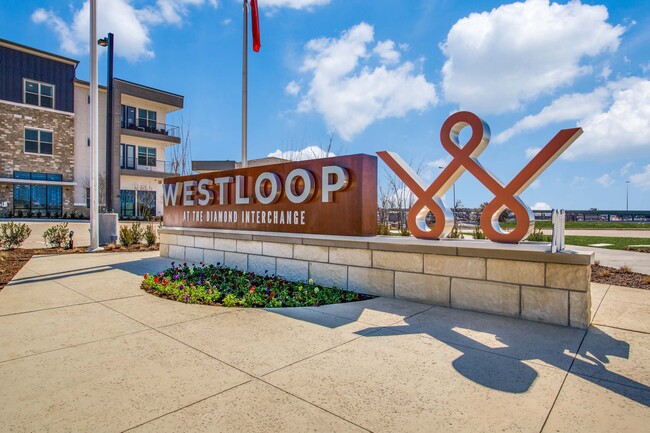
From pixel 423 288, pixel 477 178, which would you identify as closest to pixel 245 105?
pixel 477 178

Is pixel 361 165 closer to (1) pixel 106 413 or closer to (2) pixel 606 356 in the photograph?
(2) pixel 606 356

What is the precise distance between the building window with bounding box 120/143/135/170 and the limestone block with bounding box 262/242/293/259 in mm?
31034

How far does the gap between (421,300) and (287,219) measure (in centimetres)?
369

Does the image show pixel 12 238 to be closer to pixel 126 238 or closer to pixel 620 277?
pixel 126 238

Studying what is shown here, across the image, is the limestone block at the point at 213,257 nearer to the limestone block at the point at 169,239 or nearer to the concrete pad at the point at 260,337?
the limestone block at the point at 169,239

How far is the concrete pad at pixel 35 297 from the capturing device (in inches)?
236

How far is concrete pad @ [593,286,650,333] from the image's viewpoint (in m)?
5.27

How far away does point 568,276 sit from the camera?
5117 millimetres

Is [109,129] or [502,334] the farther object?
[109,129]

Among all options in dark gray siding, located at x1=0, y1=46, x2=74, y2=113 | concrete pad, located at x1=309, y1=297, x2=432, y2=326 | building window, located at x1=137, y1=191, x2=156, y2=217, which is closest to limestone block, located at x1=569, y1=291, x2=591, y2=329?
concrete pad, located at x1=309, y1=297, x2=432, y2=326

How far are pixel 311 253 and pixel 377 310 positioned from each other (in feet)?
8.06

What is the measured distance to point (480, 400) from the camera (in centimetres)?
306

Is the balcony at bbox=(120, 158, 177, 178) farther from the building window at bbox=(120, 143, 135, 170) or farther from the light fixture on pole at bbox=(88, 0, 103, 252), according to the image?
the light fixture on pole at bbox=(88, 0, 103, 252)

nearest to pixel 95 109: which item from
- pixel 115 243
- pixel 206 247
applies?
pixel 115 243
